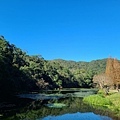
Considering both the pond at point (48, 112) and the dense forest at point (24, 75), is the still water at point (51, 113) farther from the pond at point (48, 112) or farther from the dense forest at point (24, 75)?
the dense forest at point (24, 75)

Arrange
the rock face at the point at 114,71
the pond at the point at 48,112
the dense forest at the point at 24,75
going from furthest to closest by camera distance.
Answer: the rock face at the point at 114,71 → the dense forest at the point at 24,75 → the pond at the point at 48,112

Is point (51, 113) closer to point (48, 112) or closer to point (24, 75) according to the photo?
point (48, 112)

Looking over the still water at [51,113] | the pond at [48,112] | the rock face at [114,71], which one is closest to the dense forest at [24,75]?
the pond at [48,112]

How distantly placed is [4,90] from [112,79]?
5334 cm

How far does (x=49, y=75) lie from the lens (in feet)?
547

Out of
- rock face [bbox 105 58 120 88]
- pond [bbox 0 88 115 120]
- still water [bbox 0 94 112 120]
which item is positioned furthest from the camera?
rock face [bbox 105 58 120 88]

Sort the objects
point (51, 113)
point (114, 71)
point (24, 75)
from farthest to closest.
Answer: point (24, 75) < point (114, 71) < point (51, 113)

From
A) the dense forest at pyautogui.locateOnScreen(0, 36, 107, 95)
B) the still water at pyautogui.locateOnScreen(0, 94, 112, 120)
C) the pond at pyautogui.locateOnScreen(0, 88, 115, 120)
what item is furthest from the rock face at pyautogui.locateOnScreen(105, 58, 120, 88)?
the still water at pyautogui.locateOnScreen(0, 94, 112, 120)

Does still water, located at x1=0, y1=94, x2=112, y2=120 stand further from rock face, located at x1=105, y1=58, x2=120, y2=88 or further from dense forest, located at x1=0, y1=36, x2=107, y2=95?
rock face, located at x1=105, y1=58, x2=120, y2=88

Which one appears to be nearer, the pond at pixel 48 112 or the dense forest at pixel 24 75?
the pond at pixel 48 112

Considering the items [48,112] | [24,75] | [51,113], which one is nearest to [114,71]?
[24,75]

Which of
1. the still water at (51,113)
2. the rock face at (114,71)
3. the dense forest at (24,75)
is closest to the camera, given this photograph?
the still water at (51,113)

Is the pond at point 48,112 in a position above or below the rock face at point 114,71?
below

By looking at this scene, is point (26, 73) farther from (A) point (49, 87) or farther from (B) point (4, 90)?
(B) point (4, 90)
